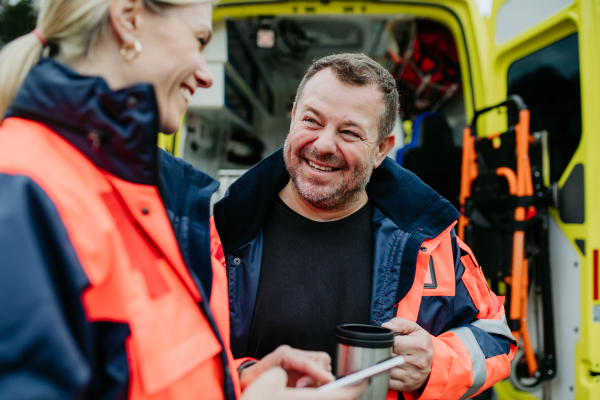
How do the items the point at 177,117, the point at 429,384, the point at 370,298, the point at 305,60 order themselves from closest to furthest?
the point at 177,117 < the point at 429,384 < the point at 370,298 < the point at 305,60

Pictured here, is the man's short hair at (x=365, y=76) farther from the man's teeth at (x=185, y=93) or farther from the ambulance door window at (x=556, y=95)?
the ambulance door window at (x=556, y=95)

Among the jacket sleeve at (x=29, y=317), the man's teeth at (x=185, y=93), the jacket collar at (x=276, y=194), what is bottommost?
the jacket sleeve at (x=29, y=317)

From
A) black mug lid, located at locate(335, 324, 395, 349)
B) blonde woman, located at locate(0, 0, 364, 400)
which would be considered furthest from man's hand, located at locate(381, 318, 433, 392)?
blonde woman, located at locate(0, 0, 364, 400)

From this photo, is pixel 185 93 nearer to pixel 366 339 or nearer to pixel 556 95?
pixel 366 339

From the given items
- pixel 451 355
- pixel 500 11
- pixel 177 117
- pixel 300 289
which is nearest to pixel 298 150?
pixel 300 289

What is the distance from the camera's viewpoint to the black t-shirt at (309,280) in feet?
4.57

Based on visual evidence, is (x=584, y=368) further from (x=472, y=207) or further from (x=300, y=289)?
(x=300, y=289)

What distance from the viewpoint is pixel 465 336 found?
135 cm

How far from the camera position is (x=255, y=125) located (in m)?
5.39

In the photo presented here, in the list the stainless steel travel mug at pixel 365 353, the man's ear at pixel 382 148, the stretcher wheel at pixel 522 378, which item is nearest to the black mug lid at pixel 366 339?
the stainless steel travel mug at pixel 365 353

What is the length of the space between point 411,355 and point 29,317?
1029 mm

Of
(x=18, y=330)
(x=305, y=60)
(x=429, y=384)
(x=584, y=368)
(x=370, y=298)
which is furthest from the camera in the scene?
(x=305, y=60)

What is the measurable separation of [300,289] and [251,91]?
11.7 feet

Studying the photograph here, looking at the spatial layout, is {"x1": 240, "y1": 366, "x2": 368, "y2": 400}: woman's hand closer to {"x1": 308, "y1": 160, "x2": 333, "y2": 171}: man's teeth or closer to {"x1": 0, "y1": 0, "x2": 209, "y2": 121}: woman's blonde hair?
{"x1": 0, "y1": 0, "x2": 209, "y2": 121}: woman's blonde hair
